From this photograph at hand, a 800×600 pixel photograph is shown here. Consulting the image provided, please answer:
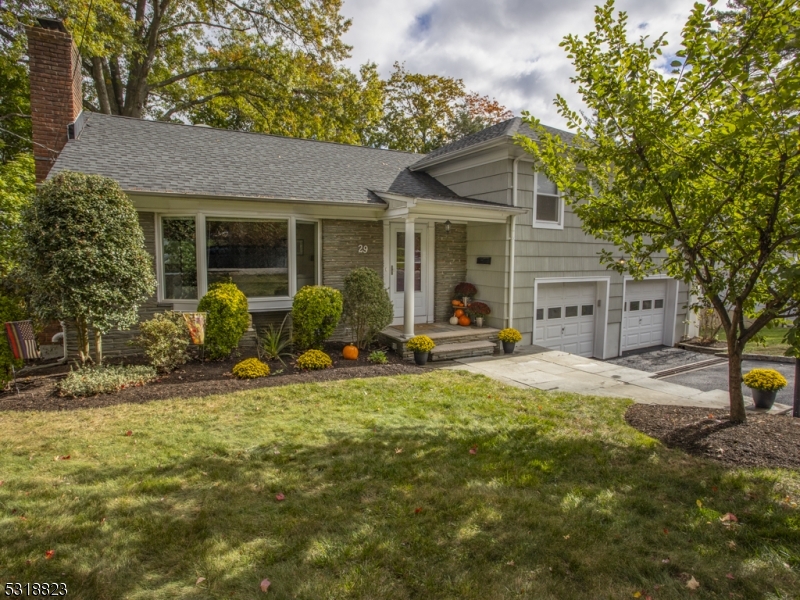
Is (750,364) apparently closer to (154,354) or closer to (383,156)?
(383,156)

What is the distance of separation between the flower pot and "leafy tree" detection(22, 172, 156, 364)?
29.1ft

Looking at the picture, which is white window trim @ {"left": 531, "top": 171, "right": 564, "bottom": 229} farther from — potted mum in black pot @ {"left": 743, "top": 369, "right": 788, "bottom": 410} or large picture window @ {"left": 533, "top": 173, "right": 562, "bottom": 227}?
potted mum in black pot @ {"left": 743, "top": 369, "right": 788, "bottom": 410}

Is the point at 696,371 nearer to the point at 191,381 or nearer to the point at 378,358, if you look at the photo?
the point at 378,358

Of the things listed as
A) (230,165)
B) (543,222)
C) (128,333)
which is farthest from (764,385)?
(128,333)

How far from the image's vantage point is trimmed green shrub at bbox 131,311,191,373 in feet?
22.0

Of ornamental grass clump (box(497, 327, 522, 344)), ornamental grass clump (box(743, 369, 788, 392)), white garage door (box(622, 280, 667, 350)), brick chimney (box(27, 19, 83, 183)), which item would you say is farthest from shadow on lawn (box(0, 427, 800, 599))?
white garage door (box(622, 280, 667, 350))

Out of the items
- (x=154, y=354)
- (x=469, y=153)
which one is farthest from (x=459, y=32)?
(x=154, y=354)

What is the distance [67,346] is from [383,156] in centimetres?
842

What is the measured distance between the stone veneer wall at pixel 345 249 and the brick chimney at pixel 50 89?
203 inches

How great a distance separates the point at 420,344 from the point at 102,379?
4.80 m

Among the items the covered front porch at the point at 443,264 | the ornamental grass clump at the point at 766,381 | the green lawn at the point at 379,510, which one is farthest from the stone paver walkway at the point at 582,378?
the green lawn at the point at 379,510

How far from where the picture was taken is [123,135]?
9195 mm

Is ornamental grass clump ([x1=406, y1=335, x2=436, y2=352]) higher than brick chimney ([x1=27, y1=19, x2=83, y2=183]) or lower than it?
lower

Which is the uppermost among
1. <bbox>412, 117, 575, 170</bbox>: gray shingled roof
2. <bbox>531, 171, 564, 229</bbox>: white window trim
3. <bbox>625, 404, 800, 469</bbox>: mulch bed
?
<bbox>412, 117, 575, 170</bbox>: gray shingled roof
